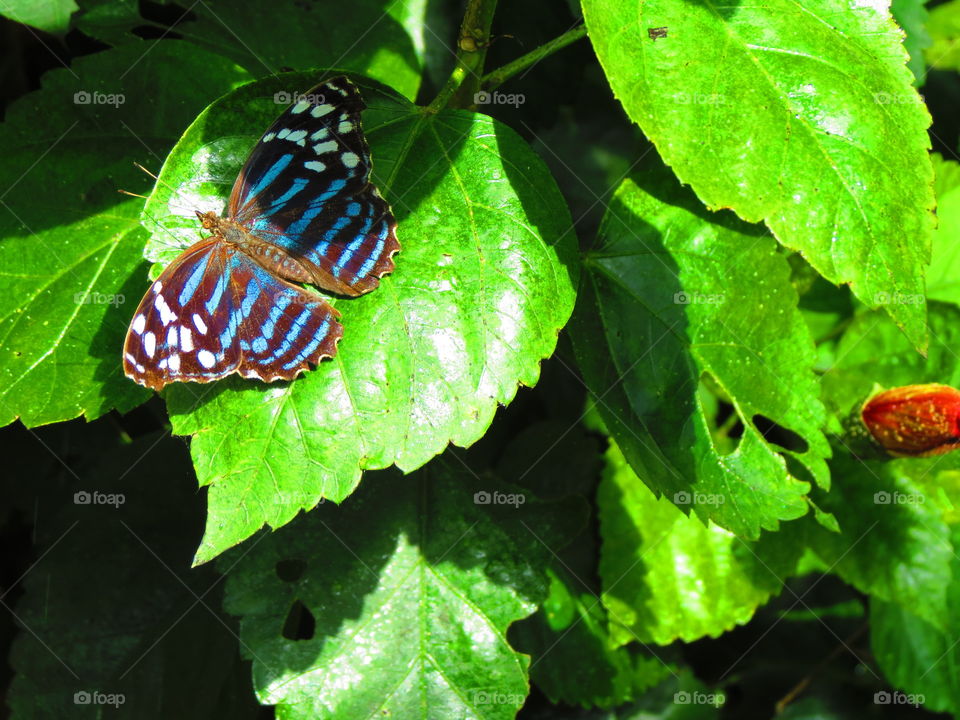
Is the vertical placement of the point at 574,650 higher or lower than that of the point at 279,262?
lower

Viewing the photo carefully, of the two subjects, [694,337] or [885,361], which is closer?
[694,337]

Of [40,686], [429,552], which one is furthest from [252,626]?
[40,686]

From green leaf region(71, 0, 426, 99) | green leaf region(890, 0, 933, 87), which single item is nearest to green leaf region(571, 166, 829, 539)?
green leaf region(71, 0, 426, 99)

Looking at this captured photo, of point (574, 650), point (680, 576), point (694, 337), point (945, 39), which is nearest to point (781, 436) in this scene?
point (680, 576)

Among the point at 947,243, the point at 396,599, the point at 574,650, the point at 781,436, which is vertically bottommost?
the point at 574,650

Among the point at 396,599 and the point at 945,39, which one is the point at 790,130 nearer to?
the point at 396,599

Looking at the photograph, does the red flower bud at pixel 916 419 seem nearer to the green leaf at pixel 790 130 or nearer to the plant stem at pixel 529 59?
the green leaf at pixel 790 130
